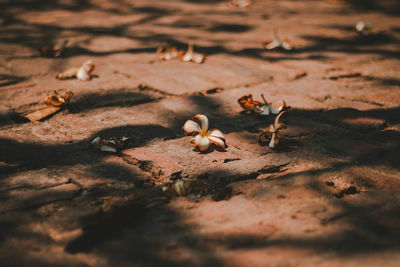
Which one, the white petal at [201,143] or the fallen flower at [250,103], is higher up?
the fallen flower at [250,103]

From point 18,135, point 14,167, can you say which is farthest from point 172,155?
point 18,135

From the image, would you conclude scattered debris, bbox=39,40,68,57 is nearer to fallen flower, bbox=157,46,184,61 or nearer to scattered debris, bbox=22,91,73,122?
fallen flower, bbox=157,46,184,61

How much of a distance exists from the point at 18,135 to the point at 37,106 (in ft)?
1.14

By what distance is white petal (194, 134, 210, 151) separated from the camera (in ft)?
4.89

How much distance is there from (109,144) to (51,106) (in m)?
0.58

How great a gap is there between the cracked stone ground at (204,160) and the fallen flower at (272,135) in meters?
0.04

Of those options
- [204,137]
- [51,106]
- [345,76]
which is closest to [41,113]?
[51,106]

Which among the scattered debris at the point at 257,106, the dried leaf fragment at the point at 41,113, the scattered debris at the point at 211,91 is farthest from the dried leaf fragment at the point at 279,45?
the dried leaf fragment at the point at 41,113

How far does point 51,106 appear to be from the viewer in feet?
6.16

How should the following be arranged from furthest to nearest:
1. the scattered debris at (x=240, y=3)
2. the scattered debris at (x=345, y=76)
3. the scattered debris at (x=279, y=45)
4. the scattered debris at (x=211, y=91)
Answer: the scattered debris at (x=240, y=3) → the scattered debris at (x=279, y=45) → the scattered debris at (x=345, y=76) → the scattered debris at (x=211, y=91)

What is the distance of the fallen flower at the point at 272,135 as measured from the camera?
152 centimetres

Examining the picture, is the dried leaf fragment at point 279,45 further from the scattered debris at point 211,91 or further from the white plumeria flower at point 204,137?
the white plumeria flower at point 204,137

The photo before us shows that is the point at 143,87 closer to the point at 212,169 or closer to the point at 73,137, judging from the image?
the point at 73,137

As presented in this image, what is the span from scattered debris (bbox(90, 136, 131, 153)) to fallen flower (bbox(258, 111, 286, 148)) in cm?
58
